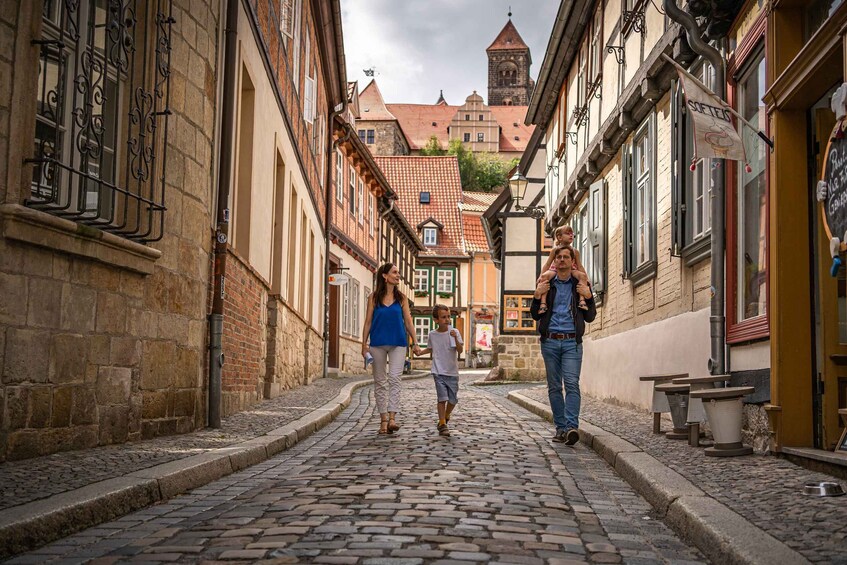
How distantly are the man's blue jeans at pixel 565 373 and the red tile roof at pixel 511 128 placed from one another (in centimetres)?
9804

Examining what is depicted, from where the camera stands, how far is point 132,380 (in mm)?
→ 7828

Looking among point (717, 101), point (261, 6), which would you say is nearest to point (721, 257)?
point (717, 101)

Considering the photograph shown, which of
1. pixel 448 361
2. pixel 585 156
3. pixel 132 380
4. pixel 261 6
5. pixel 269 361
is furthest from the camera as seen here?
pixel 585 156

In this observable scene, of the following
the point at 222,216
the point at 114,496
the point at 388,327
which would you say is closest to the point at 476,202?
the point at 388,327

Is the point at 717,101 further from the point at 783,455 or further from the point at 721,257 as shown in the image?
the point at 783,455

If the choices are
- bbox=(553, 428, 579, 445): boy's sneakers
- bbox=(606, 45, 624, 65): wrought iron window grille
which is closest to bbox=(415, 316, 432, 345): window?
bbox=(606, 45, 624, 65): wrought iron window grille

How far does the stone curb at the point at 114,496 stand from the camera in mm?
4359

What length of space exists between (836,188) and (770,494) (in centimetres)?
170

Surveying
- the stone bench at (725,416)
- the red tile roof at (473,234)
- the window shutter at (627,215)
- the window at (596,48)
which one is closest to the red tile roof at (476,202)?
the red tile roof at (473,234)

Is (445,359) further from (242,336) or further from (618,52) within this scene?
(618,52)

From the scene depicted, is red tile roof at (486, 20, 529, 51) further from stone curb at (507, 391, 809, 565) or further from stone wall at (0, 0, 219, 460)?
stone curb at (507, 391, 809, 565)

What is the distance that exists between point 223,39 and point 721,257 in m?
5.33

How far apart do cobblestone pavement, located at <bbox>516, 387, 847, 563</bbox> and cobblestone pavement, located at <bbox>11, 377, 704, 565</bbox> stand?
39 cm

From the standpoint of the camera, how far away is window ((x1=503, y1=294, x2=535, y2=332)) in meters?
30.0
